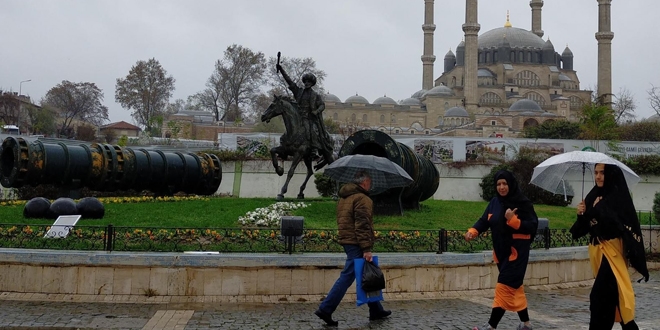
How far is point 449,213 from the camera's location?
15.1m

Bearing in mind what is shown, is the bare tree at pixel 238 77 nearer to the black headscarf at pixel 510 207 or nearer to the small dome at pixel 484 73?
the small dome at pixel 484 73

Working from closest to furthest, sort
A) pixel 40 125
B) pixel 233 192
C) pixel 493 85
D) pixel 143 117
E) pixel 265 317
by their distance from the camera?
pixel 265 317, pixel 233 192, pixel 40 125, pixel 143 117, pixel 493 85

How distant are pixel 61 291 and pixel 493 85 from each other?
8466 centimetres

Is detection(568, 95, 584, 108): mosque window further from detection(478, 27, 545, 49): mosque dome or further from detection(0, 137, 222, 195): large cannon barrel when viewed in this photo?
detection(0, 137, 222, 195): large cannon barrel

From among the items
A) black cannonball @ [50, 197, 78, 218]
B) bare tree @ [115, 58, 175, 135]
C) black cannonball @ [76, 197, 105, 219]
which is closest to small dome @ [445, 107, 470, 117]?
bare tree @ [115, 58, 175, 135]

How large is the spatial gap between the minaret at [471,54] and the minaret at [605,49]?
11.7 metres

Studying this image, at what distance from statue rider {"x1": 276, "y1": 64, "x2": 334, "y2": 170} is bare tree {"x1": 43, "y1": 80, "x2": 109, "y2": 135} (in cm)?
6206

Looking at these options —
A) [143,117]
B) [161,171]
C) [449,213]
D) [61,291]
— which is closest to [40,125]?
[143,117]

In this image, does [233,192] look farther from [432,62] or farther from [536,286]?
[432,62]

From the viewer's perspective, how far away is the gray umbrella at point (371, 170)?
8461 mm

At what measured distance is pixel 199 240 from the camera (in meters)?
9.72

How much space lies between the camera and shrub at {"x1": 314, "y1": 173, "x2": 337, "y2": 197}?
2181 cm

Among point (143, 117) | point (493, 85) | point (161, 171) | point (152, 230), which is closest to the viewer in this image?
point (152, 230)

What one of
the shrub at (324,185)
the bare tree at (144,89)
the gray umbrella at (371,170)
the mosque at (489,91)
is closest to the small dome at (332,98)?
the mosque at (489,91)
